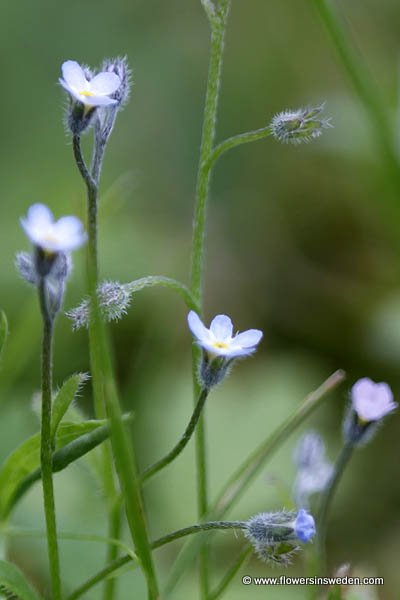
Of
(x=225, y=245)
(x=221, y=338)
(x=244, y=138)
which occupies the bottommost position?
(x=221, y=338)

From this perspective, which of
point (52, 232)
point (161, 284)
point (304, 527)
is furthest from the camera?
point (161, 284)

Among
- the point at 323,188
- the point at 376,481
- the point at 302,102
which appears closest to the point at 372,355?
the point at 376,481

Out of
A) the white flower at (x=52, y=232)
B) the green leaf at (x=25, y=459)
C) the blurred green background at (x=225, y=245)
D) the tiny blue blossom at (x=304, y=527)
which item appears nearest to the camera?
the white flower at (x=52, y=232)

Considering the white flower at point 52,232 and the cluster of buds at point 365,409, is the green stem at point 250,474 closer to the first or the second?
the cluster of buds at point 365,409

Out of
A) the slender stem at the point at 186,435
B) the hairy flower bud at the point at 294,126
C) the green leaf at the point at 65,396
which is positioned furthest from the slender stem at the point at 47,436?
the hairy flower bud at the point at 294,126

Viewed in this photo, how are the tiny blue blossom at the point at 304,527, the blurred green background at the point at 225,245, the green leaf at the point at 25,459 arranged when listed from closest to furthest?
the tiny blue blossom at the point at 304,527 < the green leaf at the point at 25,459 < the blurred green background at the point at 225,245

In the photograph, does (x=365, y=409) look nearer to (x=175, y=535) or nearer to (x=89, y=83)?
(x=175, y=535)

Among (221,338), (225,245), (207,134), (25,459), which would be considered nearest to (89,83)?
(207,134)

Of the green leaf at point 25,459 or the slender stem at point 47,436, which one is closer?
the slender stem at point 47,436
